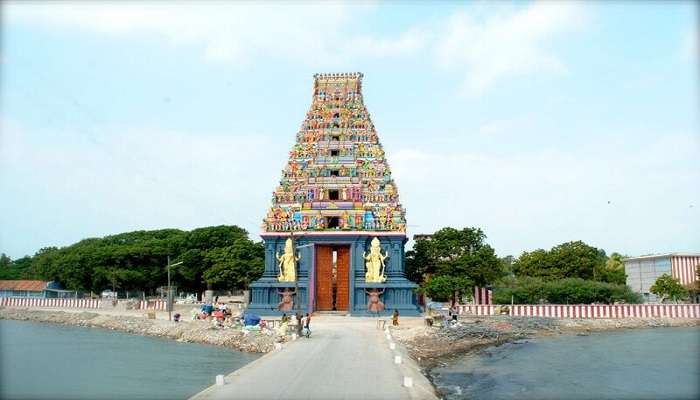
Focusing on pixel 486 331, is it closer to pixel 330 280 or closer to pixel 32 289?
pixel 330 280

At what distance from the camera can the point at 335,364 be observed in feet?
70.3

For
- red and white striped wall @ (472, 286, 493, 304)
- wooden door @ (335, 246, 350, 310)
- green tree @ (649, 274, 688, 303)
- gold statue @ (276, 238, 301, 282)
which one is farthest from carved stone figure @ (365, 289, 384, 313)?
green tree @ (649, 274, 688, 303)

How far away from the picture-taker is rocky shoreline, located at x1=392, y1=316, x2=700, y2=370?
31359mm

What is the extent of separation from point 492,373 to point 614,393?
5416mm

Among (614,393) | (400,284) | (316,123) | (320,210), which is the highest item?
(316,123)

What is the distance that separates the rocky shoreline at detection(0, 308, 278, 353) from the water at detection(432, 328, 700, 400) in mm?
10752

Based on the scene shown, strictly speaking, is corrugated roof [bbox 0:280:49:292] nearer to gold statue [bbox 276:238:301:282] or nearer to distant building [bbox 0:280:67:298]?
distant building [bbox 0:280:67:298]

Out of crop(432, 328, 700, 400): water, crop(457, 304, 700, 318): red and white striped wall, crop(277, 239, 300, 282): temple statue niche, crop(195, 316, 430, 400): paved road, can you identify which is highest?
crop(277, 239, 300, 282): temple statue niche

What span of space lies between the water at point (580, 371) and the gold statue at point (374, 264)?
11425 mm

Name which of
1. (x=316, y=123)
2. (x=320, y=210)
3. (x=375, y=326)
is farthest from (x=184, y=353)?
(x=316, y=123)

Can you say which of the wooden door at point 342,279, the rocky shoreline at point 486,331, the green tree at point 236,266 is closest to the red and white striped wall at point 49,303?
the green tree at point 236,266

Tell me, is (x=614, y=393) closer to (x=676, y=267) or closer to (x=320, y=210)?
(x=320, y=210)

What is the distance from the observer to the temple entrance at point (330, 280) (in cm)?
4606

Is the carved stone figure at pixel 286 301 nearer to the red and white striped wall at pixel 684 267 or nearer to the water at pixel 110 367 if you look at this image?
A: the water at pixel 110 367
